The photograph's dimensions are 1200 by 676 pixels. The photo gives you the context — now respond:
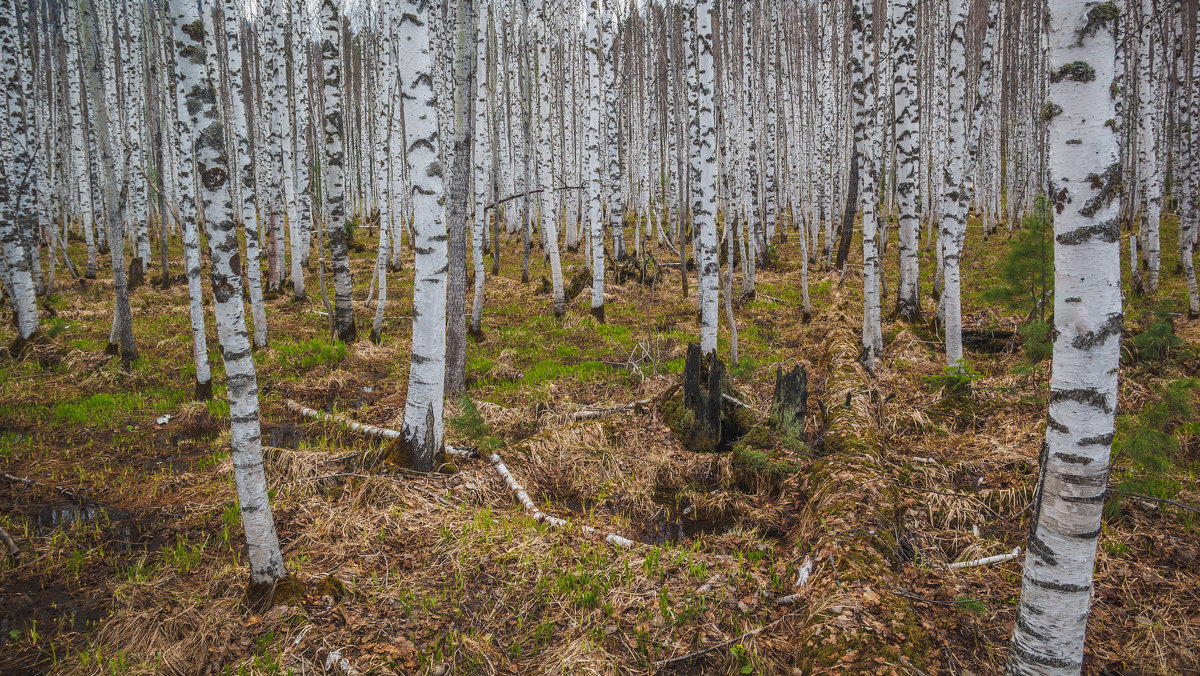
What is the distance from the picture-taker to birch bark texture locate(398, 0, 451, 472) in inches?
203

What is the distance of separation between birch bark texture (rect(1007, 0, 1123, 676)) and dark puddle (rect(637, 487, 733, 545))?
2698 millimetres

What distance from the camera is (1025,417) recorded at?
597 cm

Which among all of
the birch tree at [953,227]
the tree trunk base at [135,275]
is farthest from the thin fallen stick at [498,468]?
the tree trunk base at [135,275]

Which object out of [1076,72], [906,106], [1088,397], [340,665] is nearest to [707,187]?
[906,106]

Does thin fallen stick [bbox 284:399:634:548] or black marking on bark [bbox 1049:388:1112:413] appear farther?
thin fallen stick [bbox 284:399:634:548]

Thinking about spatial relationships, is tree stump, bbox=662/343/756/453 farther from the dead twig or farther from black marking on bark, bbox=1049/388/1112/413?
black marking on bark, bbox=1049/388/1112/413

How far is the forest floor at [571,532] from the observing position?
3207 millimetres

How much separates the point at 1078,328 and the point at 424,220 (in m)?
4.62

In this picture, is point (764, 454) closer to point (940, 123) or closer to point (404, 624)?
point (404, 624)

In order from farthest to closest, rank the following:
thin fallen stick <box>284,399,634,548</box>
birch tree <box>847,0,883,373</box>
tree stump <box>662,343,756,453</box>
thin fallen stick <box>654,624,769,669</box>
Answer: birch tree <box>847,0,883,373</box>, tree stump <box>662,343,756,453</box>, thin fallen stick <box>284,399,634,548</box>, thin fallen stick <box>654,624,769,669</box>

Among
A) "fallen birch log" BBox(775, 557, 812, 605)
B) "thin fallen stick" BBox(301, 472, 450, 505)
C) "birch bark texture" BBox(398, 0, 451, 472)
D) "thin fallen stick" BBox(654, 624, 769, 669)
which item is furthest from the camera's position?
"birch bark texture" BBox(398, 0, 451, 472)

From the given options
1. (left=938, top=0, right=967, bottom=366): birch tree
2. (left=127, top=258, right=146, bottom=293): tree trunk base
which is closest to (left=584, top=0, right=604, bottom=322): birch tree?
(left=938, top=0, right=967, bottom=366): birch tree

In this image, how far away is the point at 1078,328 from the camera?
7.38ft

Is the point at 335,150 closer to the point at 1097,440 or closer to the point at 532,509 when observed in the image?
the point at 532,509
